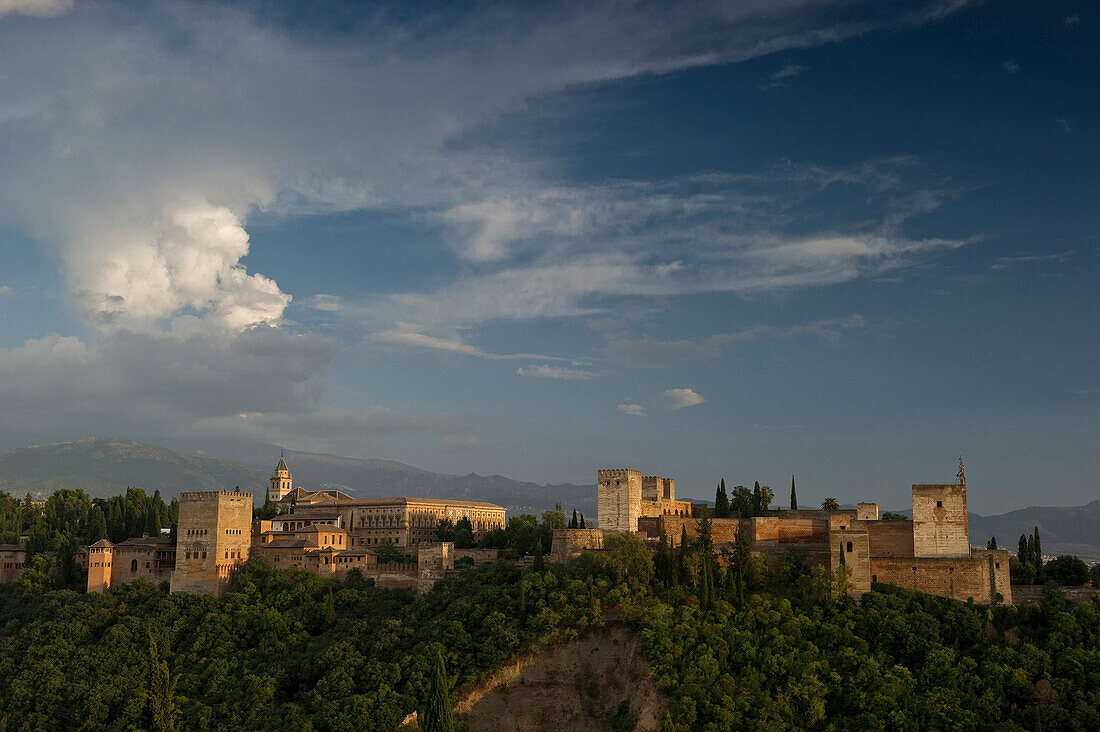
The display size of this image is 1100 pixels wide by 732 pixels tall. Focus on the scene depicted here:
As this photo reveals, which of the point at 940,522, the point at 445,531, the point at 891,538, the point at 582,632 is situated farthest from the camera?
the point at 445,531

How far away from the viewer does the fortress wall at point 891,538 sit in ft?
186

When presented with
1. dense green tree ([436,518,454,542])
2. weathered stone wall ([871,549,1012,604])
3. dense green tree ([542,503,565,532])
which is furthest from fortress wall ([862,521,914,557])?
dense green tree ([436,518,454,542])

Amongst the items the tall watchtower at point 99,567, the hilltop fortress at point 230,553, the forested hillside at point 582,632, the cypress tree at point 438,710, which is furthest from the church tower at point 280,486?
the cypress tree at point 438,710

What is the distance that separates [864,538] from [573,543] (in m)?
17.3

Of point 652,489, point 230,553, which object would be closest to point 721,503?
point 652,489

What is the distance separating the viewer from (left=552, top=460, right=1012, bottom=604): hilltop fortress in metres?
54.1

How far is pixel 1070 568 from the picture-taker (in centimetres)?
5731

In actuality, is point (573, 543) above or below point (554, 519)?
below

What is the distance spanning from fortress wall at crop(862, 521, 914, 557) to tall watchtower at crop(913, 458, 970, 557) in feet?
1.52

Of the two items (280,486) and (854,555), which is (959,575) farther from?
(280,486)

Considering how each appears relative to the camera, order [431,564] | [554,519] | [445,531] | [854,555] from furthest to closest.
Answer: [445,531] < [554,519] < [431,564] < [854,555]

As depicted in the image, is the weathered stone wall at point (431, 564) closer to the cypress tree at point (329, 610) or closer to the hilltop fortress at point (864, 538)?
the cypress tree at point (329, 610)

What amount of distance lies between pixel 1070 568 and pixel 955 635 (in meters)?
12.5

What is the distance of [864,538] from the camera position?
179 ft
